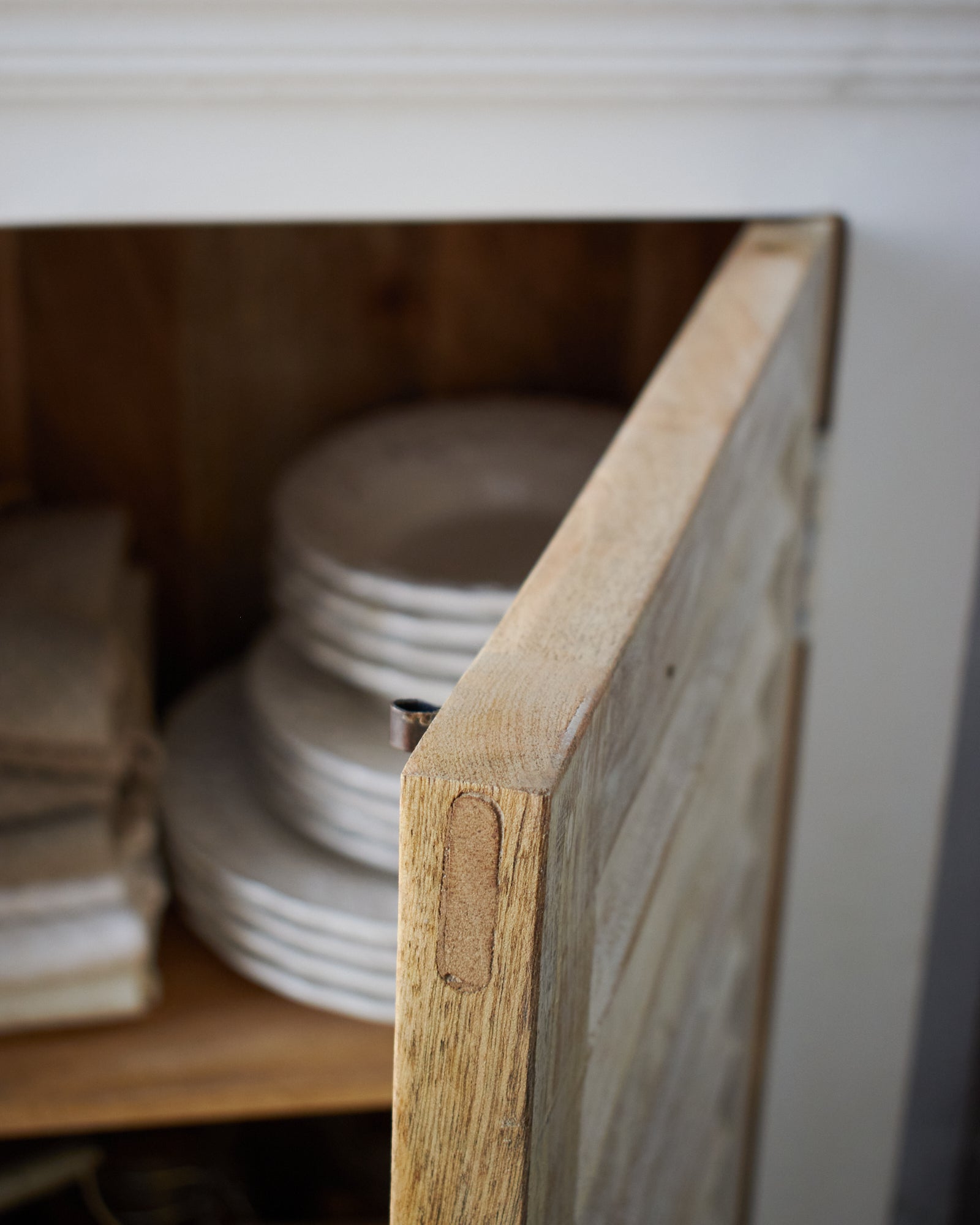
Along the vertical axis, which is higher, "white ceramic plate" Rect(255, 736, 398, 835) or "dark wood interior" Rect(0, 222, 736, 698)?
"dark wood interior" Rect(0, 222, 736, 698)

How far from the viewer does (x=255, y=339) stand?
85 cm

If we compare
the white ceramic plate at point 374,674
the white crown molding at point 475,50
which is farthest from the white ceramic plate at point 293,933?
the white crown molding at point 475,50

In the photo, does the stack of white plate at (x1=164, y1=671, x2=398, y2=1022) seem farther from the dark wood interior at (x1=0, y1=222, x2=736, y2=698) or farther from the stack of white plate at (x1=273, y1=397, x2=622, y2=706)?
the dark wood interior at (x1=0, y1=222, x2=736, y2=698)

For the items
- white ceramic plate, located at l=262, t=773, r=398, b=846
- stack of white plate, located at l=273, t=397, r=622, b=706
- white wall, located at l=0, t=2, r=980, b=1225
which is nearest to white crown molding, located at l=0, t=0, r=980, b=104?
white wall, located at l=0, t=2, r=980, b=1225

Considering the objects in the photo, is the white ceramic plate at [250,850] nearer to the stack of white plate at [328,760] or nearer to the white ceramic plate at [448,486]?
the stack of white plate at [328,760]

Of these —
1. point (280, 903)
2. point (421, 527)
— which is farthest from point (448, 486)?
point (280, 903)

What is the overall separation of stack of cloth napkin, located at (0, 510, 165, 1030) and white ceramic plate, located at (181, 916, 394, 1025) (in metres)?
0.05

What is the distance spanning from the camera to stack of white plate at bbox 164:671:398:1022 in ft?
2.05

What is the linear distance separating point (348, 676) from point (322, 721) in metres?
0.03

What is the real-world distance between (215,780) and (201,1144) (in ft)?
1.16

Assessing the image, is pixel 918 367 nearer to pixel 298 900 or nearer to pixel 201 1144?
pixel 298 900

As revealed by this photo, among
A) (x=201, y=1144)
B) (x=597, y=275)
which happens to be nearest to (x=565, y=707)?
(x=597, y=275)

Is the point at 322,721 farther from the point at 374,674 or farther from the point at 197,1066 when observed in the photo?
the point at 197,1066

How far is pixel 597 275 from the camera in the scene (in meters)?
0.86
